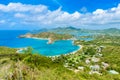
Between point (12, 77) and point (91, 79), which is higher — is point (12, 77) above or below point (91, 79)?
above

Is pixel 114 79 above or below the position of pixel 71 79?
below

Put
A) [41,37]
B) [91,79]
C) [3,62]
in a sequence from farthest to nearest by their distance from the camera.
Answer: [41,37], [91,79], [3,62]

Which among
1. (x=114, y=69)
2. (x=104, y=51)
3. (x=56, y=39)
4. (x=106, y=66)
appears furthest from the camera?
(x=56, y=39)

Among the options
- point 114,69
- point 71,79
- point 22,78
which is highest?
point 22,78

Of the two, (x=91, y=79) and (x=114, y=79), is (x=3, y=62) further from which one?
(x=114, y=79)

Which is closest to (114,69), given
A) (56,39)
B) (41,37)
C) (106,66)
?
(106,66)

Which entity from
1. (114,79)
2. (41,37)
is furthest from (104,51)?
(41,37)

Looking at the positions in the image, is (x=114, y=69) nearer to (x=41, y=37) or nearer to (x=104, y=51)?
(x=104, y=51)

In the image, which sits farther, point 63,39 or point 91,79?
point 63,39

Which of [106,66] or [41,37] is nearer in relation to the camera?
[106,66]
